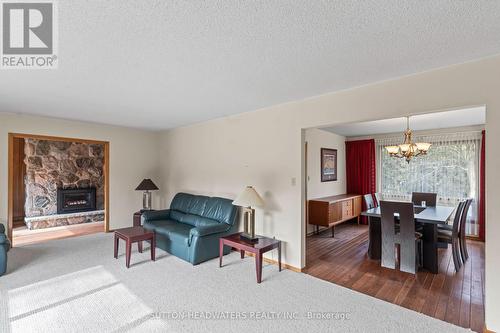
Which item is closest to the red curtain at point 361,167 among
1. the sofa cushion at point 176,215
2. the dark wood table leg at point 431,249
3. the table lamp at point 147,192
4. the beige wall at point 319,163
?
the beige wall at point 319,163

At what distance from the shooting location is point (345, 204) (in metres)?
5.73

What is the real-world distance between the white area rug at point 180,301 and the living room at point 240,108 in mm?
18

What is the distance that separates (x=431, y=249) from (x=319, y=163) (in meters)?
2.85

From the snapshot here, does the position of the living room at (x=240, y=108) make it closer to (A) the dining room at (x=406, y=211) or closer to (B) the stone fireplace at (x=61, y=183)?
(A) the dining room at (x=406, y=211)

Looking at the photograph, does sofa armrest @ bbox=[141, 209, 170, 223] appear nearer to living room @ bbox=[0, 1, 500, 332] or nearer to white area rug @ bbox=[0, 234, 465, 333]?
living room @ bbox=[0, 1, 500, 332]

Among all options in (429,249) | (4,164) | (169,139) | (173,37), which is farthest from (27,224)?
(429,249)

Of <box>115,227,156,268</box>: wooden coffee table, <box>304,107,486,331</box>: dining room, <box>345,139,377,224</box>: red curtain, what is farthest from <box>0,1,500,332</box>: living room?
<box>345,139,377,224</box>: red curtain

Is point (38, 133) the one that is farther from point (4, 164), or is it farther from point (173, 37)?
point (173, 37)

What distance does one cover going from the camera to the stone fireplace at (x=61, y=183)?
240 inches

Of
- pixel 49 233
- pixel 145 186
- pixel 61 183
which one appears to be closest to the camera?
pixel 145 186

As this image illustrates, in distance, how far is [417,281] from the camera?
3.10 m

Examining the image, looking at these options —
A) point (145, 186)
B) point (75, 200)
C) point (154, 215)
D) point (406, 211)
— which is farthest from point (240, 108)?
point (75, 200)

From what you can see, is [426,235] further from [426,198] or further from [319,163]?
[319,163]

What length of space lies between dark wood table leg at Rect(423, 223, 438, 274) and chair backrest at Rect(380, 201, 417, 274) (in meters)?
0.28
